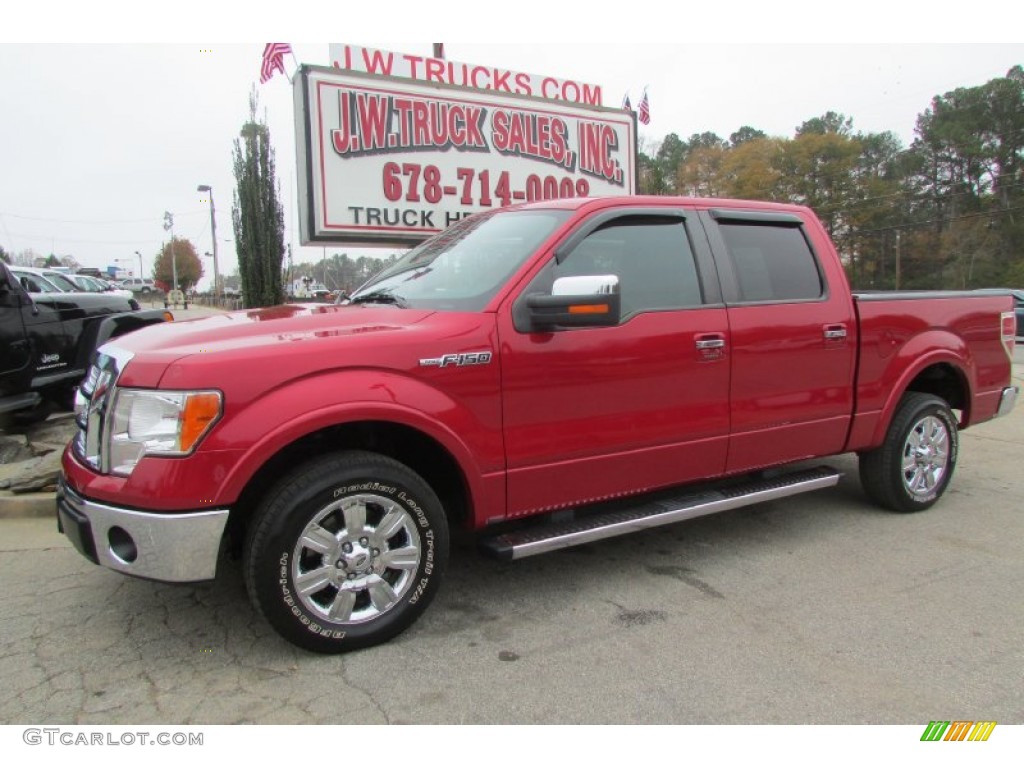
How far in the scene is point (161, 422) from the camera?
266 cm

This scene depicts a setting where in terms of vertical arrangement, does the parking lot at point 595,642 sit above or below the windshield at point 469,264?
below

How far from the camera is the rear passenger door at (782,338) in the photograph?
3936 millimetres

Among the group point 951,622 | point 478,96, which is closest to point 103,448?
point 951,622

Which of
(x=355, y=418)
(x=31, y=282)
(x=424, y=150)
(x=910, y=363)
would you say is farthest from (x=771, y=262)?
(x=31, y=282)

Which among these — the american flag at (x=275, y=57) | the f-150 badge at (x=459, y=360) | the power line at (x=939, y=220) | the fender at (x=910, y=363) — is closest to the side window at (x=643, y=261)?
the f-150 badge at (x=459, y=360)

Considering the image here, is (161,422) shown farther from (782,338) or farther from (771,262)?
(771,262)

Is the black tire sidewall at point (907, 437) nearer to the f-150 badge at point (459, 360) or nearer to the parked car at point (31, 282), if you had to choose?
the f-150 badge at point (459, 360)

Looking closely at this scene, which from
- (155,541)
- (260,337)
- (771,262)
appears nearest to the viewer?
(155,541)

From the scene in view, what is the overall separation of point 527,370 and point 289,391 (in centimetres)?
103

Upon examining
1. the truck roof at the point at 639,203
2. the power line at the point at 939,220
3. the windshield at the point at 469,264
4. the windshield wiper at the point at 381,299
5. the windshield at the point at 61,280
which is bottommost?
the windshield wiper at the point at 381,299

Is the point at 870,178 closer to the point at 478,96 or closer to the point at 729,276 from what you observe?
the point at 478,96

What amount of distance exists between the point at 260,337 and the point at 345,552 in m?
0.94

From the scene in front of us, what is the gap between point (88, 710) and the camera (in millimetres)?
2590

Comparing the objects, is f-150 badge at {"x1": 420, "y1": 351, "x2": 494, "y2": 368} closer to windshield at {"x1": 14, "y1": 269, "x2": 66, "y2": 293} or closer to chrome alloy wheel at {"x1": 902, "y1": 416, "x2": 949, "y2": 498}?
chrome alloy wheel at {"x1": 902, "y1": 416, "x2": 949, "y2": 498}
